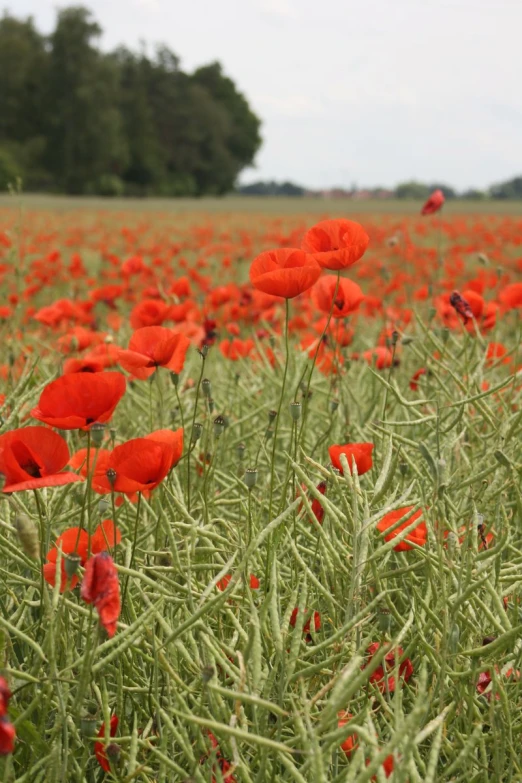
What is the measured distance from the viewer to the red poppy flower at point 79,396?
98cm

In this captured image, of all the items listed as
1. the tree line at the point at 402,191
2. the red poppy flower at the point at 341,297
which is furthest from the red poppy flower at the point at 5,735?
the tree line at the point at 402,191

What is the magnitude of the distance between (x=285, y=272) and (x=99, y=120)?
4540cm

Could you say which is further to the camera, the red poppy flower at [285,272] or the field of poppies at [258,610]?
the red poppy flower at [285,272]

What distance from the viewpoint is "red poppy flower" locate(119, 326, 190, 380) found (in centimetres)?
128

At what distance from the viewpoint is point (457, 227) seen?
34.4 feet

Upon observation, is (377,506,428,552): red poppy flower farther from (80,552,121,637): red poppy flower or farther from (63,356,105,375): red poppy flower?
(63,356,105,375): red poppy flower

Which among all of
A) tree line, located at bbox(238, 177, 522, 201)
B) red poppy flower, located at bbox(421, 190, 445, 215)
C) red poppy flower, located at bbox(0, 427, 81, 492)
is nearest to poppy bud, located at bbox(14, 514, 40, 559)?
red poppy flower, located at bbox(0, 427, 81, 492)

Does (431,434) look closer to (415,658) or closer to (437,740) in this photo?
(415,658)

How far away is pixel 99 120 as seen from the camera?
4353cm

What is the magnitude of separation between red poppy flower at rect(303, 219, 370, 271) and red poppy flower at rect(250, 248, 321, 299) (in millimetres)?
28

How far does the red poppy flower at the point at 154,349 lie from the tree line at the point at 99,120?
132ft

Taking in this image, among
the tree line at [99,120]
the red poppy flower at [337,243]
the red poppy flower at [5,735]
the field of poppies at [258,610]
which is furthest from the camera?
the tree line at [99,120]

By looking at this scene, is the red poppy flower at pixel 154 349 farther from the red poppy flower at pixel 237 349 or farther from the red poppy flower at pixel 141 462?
the red poppy flower at pixel 237 349

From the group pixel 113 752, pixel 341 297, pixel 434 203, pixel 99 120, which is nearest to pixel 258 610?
→ pixel 113 752
